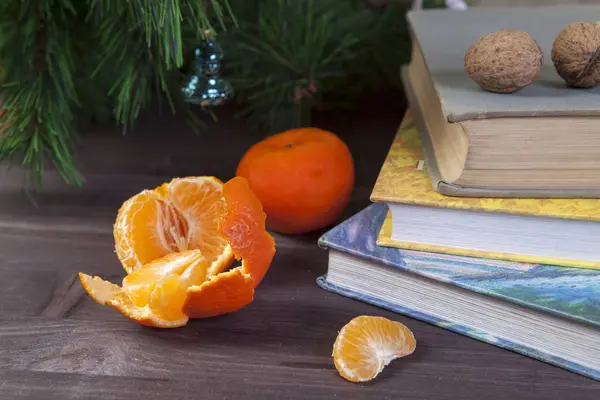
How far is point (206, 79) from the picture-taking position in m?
0.61

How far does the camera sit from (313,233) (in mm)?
613

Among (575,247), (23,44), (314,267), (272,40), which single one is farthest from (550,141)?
(23,44)

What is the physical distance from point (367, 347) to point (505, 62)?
0.74ft

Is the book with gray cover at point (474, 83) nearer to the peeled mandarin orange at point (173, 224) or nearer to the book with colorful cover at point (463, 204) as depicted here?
the book with colorful cover at point (463, 204)

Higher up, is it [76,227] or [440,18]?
[440,18]

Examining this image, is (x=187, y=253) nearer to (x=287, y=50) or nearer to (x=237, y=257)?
(x=237, y=257)

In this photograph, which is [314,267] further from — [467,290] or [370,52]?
[370,52]

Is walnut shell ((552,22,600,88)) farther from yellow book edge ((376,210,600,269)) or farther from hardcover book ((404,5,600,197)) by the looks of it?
yellow book edge ((376,210,600,269))

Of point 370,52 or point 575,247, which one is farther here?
A: point 370,52

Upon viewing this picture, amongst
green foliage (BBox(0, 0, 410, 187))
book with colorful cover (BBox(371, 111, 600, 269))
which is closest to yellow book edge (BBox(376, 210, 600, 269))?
book with colorful cover (BBox(371, 111, 600, 269))

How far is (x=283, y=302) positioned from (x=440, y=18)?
37cm

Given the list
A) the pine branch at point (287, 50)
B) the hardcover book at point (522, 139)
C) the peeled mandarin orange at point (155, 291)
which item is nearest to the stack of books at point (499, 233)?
the hardcover book at point (522, 139)

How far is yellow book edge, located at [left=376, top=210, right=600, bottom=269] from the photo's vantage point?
0.47 metres

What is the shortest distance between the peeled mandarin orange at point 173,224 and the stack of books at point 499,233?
93mm
